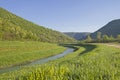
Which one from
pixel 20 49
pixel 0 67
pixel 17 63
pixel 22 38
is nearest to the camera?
pixel 0 67

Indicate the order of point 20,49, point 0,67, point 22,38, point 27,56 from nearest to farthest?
point 0,67 → point 27,56 → point 20,49 → point 22,38

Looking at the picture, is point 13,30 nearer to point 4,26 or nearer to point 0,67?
point 4,26

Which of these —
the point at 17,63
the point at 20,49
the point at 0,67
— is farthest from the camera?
the point at 20,49

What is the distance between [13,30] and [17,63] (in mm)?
105855

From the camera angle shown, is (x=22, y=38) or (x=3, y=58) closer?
→ (x=3, y=58)

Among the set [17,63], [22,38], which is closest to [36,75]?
[17,63]

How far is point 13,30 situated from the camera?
157 metres

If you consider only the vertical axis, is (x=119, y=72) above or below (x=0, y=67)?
above

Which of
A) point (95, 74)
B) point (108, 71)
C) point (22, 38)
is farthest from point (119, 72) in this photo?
point (22, 38)

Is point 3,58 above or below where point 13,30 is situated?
below

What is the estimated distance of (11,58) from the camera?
56.4 meters

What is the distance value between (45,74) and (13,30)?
14948 centimetres

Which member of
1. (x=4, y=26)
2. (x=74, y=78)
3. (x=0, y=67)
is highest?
(x=4, y=26)

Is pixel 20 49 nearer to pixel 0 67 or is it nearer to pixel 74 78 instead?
pixel 0 67
